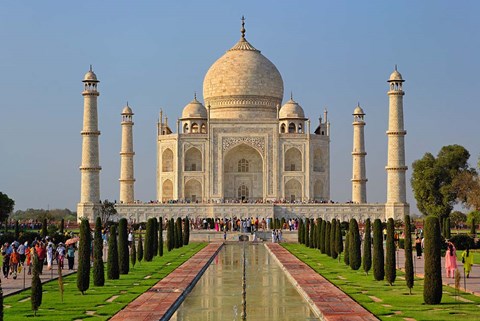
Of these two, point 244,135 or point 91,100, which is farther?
point 244,135

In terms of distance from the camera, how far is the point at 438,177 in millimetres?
40094

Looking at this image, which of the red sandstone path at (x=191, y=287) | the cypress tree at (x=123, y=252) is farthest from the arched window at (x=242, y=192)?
the cypress tree at (x=123, y=252)

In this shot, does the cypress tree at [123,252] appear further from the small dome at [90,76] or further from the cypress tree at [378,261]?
the small dome at [90,76]

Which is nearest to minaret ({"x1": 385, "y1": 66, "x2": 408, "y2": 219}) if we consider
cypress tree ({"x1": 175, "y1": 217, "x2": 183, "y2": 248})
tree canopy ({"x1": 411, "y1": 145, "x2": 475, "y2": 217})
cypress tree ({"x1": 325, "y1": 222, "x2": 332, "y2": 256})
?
tree canopy ({"x1": 411, "y1": 145, "x2": 475, "y2": 217})

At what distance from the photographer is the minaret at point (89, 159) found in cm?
3644

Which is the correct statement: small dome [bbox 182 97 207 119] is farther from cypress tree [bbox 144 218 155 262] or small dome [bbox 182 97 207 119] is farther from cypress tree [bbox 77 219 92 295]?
cypress tree [bbox 77 219 92 295]

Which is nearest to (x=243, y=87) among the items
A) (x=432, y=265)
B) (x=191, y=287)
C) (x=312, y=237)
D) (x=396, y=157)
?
(x=396, y=157)

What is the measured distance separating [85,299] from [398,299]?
443cm

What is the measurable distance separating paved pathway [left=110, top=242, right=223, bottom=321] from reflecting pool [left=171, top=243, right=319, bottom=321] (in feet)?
0.42

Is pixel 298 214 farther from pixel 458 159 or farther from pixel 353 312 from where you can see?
pixel 353 312

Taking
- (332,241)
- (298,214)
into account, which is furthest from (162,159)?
(332,241)

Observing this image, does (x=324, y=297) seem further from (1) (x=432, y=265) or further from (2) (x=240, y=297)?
(1) (x=432, y=265)

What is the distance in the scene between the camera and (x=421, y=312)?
1076cm

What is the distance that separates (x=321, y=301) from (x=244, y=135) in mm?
29063
